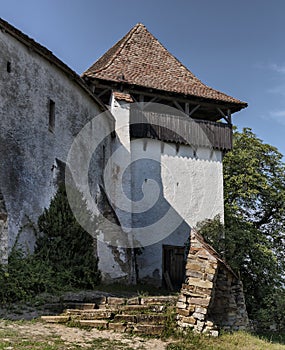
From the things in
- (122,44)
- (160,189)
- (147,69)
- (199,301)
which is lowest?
(199,301)

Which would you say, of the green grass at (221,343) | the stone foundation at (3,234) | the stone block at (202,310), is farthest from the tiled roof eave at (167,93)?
the green grass at (221,343)

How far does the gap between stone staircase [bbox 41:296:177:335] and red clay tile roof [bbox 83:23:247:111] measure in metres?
9.47

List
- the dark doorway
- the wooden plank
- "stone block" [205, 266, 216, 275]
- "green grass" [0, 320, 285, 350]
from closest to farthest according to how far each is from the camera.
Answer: "green grass" [0, 320, 285, 350], "stone block" [205, 266, 216, 275], the wooden plank, the dark doorway

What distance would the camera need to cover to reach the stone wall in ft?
31.7

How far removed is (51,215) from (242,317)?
544 cm

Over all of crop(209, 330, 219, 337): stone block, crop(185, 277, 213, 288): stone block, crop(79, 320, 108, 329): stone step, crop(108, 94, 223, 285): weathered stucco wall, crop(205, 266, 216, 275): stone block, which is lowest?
crop(209, 330, 219, 337): stone block

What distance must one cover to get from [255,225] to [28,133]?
597 inches

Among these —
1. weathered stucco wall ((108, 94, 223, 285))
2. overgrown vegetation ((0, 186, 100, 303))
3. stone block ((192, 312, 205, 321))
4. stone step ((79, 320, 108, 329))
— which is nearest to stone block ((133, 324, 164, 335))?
stone step ((79, 320, 108, 329))

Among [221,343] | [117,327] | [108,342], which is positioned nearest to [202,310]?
[221,343]

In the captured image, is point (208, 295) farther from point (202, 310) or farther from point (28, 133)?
point (28, 133)

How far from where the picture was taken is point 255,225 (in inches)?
938

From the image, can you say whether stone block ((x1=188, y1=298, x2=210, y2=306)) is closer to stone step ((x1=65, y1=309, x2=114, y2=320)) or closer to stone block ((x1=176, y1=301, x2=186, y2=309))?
stone block ((x1=176, y1=301, x2=186, y2=309))

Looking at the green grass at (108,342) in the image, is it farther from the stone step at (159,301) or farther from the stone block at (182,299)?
the stone step at (159,301)

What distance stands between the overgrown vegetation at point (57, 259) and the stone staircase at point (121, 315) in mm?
1184
